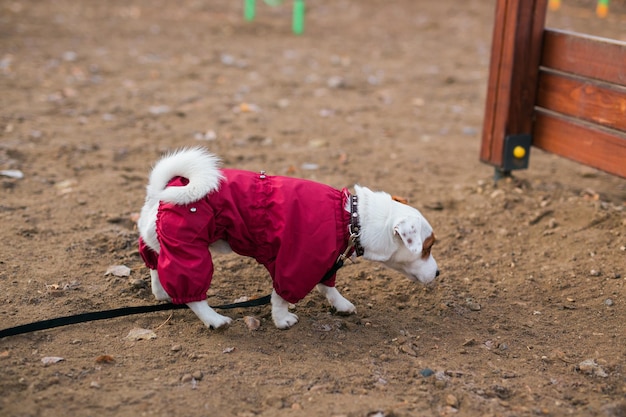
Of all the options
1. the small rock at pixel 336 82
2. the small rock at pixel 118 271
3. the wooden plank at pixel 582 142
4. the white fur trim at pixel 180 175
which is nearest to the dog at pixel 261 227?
the white fur trim at pixel 180 175

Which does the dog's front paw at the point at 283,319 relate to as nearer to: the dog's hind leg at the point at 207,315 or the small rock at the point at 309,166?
the dog's hind leg at the point at 207,315

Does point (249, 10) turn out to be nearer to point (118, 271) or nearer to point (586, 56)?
point (586, 56)

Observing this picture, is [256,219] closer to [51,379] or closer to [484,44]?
[51,379]

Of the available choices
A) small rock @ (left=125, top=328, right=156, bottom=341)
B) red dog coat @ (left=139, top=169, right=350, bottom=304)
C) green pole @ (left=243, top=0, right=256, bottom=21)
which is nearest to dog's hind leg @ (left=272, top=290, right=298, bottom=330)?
red dog coat @ (left=139, top=169, right=350, bottom=304)

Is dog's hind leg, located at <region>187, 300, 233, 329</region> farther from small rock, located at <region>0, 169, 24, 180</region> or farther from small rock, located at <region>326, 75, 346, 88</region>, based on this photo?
small rock, located at <region>326, 75, 346, 88</region>

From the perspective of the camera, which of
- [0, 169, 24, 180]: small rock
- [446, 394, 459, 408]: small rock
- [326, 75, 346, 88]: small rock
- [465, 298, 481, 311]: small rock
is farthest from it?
[326, 75, 346, 88]: small rock

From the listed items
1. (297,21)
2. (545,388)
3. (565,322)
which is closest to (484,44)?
(297,21)

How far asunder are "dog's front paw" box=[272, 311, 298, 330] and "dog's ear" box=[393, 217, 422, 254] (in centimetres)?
75

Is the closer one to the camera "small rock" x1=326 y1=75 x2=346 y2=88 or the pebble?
the pebble

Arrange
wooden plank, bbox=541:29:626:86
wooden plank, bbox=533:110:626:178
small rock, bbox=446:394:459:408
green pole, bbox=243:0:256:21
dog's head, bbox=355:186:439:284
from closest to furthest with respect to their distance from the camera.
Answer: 1. small rock, bbox=446:394:459:408
2. dog's head, bbox=355:186:439:284
3. wooden plank, bbox=541:29:626:86
4. wooden plank, bbox=533:110:626:178
5. green pole, bbox=243:0:256:21

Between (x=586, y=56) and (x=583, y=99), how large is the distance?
1.00ft

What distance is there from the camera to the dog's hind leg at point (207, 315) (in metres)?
Result: 3.55

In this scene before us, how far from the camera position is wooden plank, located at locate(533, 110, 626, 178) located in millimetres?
4879

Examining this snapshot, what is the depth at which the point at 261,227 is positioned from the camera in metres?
3.46
